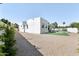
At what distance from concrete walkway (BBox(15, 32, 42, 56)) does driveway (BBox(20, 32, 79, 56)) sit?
0.09 meters

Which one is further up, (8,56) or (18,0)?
(18,0)

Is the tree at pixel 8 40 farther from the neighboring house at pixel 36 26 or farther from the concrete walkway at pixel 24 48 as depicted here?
the neighboring house at pixel 36 26

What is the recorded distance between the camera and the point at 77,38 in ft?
21.3

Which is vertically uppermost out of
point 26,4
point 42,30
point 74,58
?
point 26,4

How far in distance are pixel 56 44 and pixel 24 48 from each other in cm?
61

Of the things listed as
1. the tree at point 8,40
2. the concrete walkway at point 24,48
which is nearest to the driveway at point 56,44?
the concrete walkway at point 24,48

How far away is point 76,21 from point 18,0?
3.76 feet

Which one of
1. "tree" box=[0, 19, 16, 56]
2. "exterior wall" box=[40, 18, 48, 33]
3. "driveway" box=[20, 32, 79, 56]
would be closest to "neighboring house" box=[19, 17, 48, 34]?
"exterior wall" box=[40, 18, 48, 33]

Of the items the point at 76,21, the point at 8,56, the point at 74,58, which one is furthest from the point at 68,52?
the point at 8,56

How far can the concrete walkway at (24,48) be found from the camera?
646 centimetres

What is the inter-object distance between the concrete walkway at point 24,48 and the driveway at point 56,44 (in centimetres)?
9

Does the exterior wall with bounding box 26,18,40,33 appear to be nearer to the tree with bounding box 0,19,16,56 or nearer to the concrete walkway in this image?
the concrete walkway

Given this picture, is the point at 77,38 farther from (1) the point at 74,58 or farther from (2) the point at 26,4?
(2) the point at 26,4

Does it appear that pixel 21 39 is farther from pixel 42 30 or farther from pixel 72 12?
pixel 72 12
